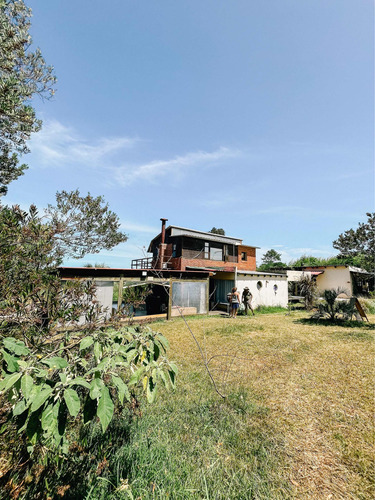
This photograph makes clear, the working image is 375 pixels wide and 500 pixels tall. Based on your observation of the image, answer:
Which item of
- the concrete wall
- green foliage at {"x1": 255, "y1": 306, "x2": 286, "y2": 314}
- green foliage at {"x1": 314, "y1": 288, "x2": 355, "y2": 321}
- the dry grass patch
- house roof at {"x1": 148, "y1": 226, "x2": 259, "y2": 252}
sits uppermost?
house roof at {"x1": 148, "y1": 226, "x2": 259, "y2": 252}

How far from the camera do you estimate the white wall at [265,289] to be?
17.4 meters

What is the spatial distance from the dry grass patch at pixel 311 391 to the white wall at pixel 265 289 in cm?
740

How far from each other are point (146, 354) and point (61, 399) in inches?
32.5

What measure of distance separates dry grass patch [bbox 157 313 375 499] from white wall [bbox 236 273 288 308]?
740cm

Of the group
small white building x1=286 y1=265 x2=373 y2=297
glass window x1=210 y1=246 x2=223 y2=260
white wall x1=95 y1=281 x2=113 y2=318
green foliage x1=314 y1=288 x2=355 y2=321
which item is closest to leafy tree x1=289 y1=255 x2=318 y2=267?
small white building x1=286 y1=265 x2=373 y2=297

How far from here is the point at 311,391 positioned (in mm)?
4777

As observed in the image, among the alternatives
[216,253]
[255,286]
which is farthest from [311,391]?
[216,253]

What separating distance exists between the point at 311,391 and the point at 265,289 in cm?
1443

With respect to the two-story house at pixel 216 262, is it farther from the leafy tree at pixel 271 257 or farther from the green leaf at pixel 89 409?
the leafy tree at pixel 271 257

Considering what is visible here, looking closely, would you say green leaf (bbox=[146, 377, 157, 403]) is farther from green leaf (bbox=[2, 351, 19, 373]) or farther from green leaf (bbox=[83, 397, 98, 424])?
green leaf (bbox=[2, 351, 19, 373])

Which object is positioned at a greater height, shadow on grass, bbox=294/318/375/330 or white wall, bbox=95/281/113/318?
white wall, bbox=95/281/113/318

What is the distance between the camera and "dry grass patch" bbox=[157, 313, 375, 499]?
2697mm

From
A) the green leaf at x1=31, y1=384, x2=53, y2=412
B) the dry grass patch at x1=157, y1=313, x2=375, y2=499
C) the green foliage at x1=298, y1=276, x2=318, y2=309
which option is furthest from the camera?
the green foliage at x1=298, y1=276, x2=318, y2=309

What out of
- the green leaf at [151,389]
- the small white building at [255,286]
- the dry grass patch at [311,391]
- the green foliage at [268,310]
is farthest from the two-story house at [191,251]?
the green leaf at [151,389]
